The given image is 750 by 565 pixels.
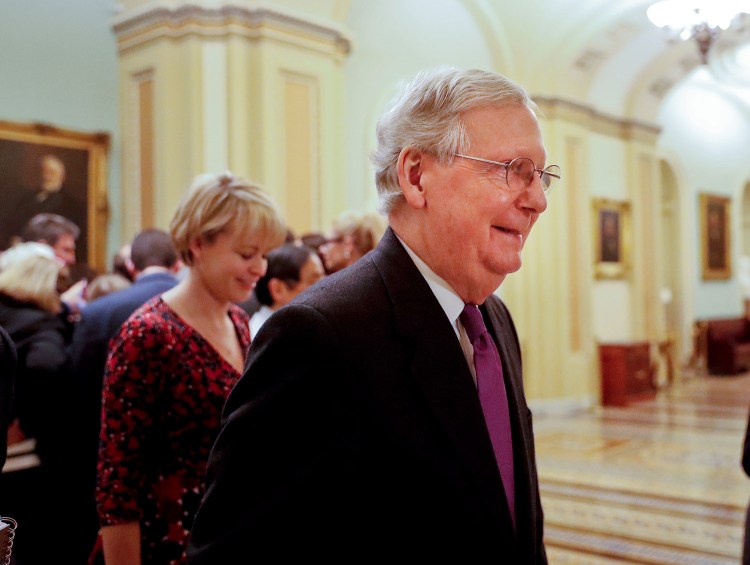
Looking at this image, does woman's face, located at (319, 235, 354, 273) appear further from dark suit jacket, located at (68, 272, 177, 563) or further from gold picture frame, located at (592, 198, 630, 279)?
gold picture frame, located at (592, 198, 630, 279)

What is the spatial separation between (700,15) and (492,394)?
25.8ft

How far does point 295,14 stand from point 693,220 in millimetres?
11016

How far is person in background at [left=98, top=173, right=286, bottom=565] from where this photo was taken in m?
2.03

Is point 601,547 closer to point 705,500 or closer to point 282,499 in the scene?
point 705,500

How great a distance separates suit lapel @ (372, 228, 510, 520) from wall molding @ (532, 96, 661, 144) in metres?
9.37

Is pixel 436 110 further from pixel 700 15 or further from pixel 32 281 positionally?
pixel 700 15

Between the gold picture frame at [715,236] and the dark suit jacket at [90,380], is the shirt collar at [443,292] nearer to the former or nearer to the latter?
the dark suit jacket at [90,380]

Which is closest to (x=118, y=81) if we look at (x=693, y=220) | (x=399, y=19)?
(x=399, y=19)

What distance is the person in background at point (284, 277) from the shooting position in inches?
135

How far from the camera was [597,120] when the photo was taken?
1197 cm

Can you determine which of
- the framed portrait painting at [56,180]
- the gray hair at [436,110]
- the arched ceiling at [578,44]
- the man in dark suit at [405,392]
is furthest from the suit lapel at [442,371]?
the arched ceiling at [578,44]

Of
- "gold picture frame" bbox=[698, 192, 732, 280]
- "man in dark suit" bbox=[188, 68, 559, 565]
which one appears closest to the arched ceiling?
"gold picture frame" bbox=[698, 192, 732, 280]

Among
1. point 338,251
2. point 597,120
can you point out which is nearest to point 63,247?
point 338,251

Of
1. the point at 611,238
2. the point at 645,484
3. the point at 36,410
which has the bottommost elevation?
the point at 645,484
